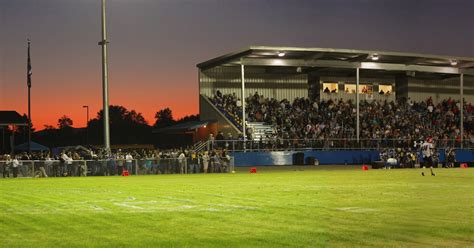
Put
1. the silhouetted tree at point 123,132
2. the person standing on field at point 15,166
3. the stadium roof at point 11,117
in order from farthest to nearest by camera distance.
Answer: the silhouetted tree at point 123,132 < the stadium roof at point 11,117 < the person standing on field at point 15,166

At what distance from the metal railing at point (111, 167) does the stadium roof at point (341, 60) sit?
538 inches

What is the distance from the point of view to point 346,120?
200 feet

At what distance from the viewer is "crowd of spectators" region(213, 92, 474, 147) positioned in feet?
189

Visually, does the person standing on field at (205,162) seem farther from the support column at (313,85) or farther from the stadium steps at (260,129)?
the support column at (313,85)

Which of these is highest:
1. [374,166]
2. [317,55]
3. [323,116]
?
[317,55]

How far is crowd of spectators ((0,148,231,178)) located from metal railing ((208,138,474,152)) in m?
4.56

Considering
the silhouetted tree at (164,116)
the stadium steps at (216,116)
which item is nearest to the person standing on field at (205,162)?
the stadium steps at (216,116)

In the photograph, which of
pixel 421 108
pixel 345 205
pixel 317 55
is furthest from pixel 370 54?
pixel 345 205

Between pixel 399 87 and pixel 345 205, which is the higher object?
pixel 399 87

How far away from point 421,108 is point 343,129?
13.8 m

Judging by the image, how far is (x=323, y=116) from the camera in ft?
200

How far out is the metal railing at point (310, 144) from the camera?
173ft

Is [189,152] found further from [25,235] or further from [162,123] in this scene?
[162,123]

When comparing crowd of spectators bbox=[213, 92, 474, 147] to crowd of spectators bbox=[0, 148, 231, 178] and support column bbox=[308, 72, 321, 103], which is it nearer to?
support column bbox=[308, 72, 321, 103]
